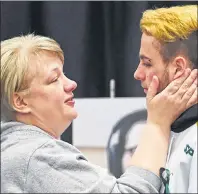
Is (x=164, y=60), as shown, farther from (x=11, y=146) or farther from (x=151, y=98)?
(x=11, y=146)

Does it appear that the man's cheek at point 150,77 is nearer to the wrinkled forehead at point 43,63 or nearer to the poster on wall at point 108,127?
the wrinkled forehead at point 43,63

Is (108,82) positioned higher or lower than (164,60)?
lower

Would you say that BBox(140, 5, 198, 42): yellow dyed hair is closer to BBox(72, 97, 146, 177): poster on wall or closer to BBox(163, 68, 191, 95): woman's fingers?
BBox(163, 68, 191, 95): woman's fingers

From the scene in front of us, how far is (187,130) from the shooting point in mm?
1177

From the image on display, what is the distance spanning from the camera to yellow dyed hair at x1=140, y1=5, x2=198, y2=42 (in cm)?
120

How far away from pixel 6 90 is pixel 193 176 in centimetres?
49

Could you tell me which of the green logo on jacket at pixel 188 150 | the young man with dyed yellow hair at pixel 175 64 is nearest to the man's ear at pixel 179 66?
the young man with dyed yellow hair at pixel 175 64

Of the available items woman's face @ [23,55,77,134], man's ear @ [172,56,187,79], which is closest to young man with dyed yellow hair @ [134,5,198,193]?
man's ear @ [172,56,187,79]

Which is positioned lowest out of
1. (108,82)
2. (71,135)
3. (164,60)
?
(71,135)

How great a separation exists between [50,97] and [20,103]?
0.08 meters

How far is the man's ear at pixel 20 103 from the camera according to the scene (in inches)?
48.4

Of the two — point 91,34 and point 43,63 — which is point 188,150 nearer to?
point 43,63

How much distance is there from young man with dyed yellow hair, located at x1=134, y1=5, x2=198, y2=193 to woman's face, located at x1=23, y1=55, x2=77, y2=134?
0.67ft

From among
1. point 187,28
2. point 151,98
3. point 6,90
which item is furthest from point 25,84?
point 187,28
